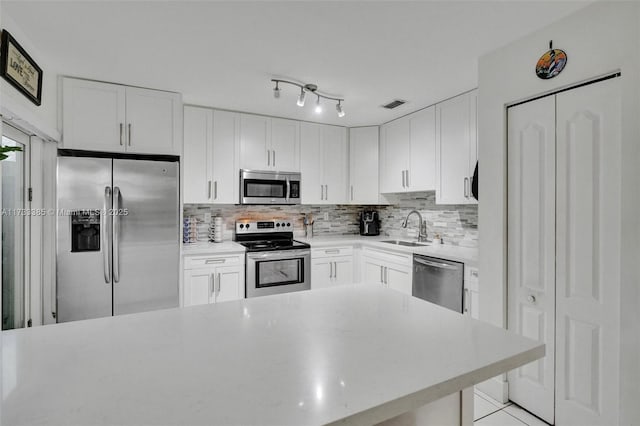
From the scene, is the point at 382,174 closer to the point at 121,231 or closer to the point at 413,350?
the point at 121,231

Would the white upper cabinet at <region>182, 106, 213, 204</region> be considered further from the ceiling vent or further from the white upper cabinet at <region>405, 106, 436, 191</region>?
the white upper cabinet at <region>405, 106, 436, 191</region>

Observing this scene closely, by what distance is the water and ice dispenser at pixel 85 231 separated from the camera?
2639mm

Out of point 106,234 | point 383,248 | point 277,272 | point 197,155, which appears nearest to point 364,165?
point 383,248

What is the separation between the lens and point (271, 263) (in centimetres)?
345

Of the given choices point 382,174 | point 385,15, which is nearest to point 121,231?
point 385,15

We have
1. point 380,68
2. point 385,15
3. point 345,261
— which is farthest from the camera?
point 345,261

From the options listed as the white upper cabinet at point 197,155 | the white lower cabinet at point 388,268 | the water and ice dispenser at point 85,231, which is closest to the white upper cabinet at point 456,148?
the white lower cabinet at point 388,268

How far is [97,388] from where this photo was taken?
28.3 inches

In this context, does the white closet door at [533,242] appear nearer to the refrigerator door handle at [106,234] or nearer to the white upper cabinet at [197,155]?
the white upper cabinet at [197,155]

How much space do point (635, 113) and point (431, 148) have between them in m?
1.88

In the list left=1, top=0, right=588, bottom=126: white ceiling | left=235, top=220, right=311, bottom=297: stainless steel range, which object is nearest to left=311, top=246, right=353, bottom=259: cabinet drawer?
left=235, top=220, right=311, bottom=297: stainless steel range

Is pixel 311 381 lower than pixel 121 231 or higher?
lower

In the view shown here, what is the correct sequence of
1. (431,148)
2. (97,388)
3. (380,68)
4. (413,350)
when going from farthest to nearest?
(431,148)
(380,68)
(413,350)
(97,388)

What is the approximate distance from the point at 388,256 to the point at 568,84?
7.18 feet
